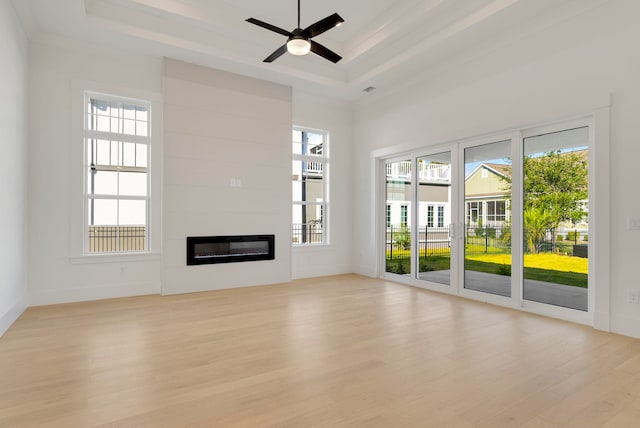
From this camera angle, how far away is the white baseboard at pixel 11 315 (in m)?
3.46

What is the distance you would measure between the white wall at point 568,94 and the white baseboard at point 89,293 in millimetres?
4786

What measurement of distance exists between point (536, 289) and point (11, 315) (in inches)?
240

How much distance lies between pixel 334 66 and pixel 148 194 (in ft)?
12.5

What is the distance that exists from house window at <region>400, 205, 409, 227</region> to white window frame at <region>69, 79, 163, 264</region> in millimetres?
4069

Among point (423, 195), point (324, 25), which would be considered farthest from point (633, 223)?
point (324, 25)

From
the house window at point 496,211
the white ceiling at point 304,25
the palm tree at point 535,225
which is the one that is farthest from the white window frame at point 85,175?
the palm tree at point 535,225

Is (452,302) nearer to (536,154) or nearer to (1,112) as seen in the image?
(536,154)

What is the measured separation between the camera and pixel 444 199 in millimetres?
5500

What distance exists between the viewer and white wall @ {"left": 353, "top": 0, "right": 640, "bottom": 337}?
3438 millimetres

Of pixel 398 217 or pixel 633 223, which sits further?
pixel 398 217

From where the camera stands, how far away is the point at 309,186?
22.5ft

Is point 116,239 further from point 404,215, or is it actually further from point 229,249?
point 404,215

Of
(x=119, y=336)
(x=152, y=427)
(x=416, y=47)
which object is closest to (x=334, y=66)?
(x=416, y=47)

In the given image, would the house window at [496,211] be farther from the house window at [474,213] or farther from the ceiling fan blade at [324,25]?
the ceiling fan blade at [324,25]
